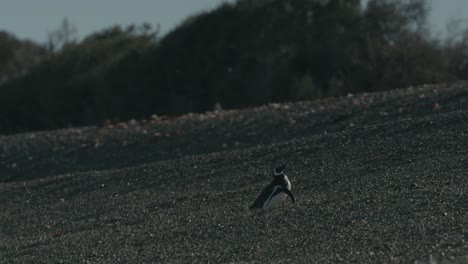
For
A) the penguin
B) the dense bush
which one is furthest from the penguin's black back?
the dense bush

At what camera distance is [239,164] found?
2258cm

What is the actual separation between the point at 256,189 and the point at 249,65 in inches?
964

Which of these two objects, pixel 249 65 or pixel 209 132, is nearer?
pixel 209 132

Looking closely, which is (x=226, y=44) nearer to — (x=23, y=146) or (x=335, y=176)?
(x=23, y=146)

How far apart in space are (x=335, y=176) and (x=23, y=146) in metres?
14.1

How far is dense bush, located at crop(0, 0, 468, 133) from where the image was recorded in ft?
135

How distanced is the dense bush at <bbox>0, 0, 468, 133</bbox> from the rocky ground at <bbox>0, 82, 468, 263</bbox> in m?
10.8

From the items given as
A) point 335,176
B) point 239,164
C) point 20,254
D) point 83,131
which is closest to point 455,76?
point 83,131

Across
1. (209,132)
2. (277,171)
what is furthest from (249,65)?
(277,171)

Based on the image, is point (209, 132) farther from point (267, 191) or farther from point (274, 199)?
point (274, 199)

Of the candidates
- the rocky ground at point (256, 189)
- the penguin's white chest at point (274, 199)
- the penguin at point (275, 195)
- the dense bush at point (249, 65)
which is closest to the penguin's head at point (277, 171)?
the penguin at point (275, 195)

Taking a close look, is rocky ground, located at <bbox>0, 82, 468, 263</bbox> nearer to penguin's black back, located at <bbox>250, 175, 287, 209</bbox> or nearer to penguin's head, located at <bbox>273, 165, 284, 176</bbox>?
penguin's black back, located at <bbox>250, 175, 287, 209</bbox>

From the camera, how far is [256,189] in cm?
2008

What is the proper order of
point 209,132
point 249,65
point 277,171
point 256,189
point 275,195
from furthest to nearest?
1. point 249,65
2. point 209,132
3. point 256,189
4. point 277,171
5. point 275,195
